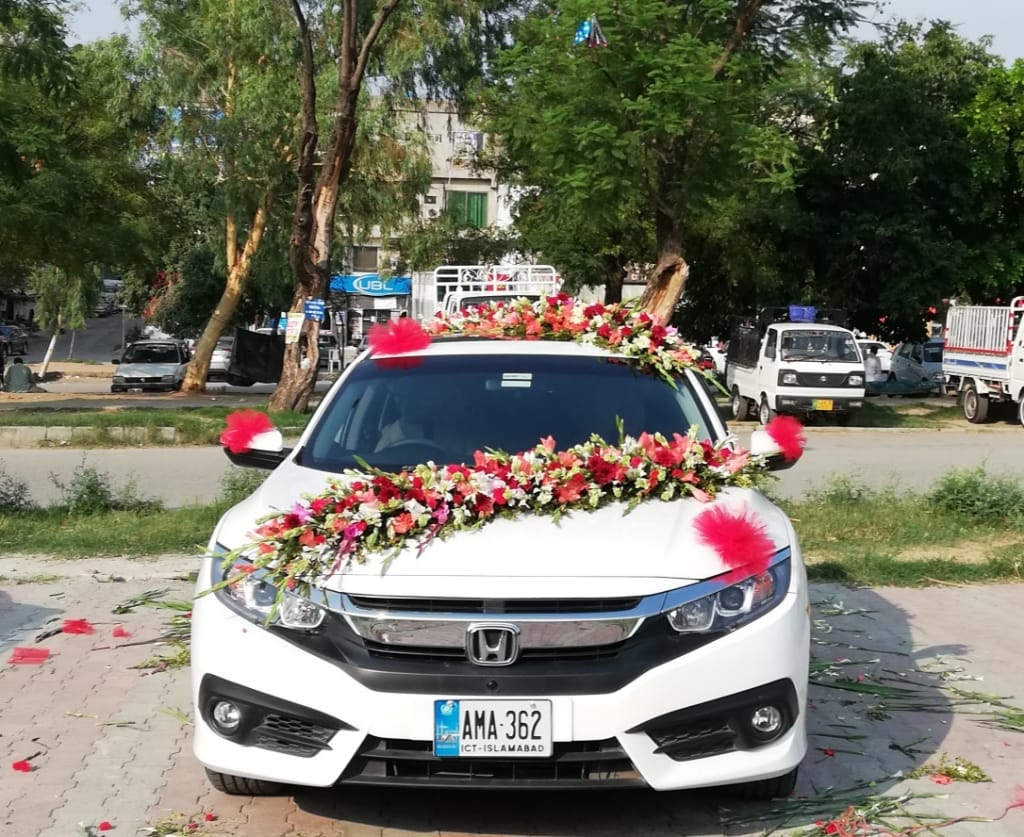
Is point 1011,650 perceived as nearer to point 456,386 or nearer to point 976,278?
point 456,386

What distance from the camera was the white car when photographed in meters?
4.04

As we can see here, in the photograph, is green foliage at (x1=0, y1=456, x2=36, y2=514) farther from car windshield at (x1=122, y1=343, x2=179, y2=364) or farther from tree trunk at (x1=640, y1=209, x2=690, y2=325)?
car windshield at (x1=122, y1=343, x2=179, y2=364)

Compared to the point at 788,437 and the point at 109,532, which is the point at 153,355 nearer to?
the point at 109,532

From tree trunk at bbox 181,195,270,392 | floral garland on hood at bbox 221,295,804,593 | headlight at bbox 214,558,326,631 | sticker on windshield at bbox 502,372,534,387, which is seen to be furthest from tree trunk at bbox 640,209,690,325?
headlight at bbox 214,558,326,631

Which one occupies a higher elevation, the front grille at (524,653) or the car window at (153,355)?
the front grille at (524,653)

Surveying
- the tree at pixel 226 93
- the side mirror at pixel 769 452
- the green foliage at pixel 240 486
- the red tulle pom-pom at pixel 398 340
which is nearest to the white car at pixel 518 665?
the side mirror at pixel 769 452

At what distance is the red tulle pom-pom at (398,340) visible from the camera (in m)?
6.11

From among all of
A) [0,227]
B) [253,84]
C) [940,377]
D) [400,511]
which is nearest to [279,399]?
[0,227]

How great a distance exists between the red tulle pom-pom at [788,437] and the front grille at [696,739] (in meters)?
1.56

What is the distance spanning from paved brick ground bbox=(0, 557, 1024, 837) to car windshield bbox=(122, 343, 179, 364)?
31489 mm

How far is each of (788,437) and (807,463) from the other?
12438 mm

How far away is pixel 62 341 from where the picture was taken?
273 ft

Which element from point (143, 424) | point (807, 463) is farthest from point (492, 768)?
point (143, 424)

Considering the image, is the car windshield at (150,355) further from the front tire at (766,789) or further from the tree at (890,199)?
the front tire at (766,789)
